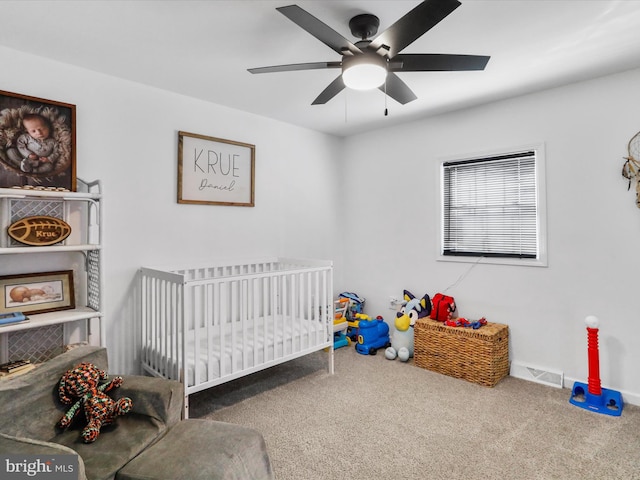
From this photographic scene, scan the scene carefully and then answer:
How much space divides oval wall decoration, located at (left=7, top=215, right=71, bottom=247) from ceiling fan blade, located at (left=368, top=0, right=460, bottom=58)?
205 cm

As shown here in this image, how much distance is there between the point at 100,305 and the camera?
2.27 m

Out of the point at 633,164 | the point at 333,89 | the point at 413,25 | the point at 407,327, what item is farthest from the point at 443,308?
the point at 413,25

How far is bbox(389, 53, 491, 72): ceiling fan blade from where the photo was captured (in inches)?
70.8

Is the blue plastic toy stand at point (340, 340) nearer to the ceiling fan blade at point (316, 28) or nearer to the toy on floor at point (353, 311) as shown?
the toy on floor at point (353, 311)

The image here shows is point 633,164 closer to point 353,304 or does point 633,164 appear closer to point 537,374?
point 537,374

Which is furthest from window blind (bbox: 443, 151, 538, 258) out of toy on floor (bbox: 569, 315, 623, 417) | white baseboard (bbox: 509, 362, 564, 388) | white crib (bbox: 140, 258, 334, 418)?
white crib (bbox: 140, 258, 334, 418)

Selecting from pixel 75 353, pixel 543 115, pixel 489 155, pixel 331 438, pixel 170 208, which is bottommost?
pixel 331 438

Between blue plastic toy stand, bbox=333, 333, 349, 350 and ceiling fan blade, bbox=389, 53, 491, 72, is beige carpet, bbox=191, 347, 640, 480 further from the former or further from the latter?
ceiling fan blade, bbox=389, 53, 491, 72

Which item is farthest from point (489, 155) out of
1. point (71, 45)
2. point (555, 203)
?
point (71, 45)

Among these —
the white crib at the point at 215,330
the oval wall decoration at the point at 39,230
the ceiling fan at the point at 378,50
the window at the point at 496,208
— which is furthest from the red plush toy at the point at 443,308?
the oval wall decoration at the point at 39,230

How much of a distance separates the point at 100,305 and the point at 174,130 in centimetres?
149

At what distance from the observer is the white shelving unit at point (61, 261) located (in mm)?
2166

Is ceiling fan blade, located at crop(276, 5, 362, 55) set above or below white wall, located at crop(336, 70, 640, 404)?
above

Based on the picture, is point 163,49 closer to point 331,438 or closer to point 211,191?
point 211,191
